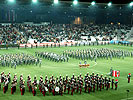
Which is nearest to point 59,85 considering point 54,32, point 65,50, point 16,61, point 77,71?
point 77,71

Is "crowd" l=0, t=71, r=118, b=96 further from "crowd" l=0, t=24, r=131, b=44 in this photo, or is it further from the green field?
"crowd" l=0, t=24, r=131, b=44

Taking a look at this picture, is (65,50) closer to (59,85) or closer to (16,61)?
(16,61)

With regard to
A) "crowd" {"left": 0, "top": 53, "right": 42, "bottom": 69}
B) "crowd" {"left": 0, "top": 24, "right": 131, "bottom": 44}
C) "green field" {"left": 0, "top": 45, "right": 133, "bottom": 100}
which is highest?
"crowd" {"left": 0, "top": 24, "right": 131, "bottom": 44}

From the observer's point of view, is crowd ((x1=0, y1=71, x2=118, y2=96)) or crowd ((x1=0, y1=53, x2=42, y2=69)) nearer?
crowd ((x1=0, y1=71, x2=118, y2=96))

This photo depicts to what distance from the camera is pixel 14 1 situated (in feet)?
216

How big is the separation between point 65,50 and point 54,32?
20.7 meters

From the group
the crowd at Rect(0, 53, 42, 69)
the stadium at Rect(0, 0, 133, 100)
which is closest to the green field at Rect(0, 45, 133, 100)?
the stadium at Rect(0, 0, 133, 100)

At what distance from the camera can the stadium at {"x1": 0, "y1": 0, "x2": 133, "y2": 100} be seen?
20.4m

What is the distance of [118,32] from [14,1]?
32.6 meters

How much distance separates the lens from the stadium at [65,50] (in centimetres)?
2038

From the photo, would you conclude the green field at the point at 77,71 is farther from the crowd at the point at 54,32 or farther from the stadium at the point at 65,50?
the crowd at the point at 54,32

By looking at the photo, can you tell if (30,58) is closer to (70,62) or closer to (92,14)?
(70,62)

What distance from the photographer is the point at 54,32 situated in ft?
218

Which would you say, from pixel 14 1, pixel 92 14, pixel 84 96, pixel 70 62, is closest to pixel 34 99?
pixel 84 96
